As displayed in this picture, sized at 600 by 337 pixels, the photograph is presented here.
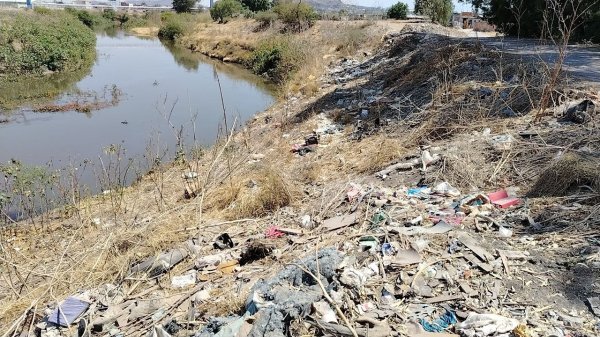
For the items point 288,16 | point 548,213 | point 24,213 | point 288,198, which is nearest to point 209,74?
point 288,16

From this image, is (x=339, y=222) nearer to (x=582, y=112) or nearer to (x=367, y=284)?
(x=367, y=284)

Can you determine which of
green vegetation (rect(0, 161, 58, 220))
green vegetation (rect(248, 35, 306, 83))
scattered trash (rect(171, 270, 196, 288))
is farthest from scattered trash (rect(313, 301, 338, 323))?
green vegetation (rect(248, 35, 306, 83))

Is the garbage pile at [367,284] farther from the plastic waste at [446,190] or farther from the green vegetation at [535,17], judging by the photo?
the green vegetation at [535,17]

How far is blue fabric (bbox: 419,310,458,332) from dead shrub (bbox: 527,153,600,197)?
1.75 meters

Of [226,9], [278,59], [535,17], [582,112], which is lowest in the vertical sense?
[582,112]

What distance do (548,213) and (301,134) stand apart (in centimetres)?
500

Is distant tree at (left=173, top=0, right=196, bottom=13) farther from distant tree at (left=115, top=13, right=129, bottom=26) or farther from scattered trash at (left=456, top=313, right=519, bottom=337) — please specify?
scattered trash at (left=456, top=313, right=519, bottom=337)

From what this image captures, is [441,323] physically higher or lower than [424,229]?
lower

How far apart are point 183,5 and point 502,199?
52.4 m

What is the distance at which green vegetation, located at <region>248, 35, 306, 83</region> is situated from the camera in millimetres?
15894

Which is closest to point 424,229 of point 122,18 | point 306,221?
point 306,221

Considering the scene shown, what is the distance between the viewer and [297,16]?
23.8 m

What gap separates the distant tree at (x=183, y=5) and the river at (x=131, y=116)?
32.0 metres

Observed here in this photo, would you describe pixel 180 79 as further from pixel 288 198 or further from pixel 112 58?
pixel 288 198
